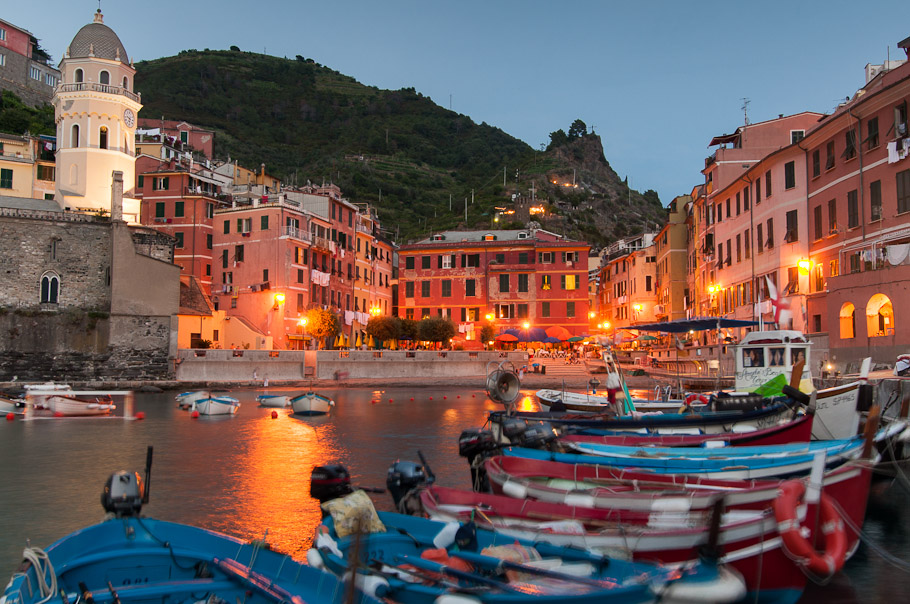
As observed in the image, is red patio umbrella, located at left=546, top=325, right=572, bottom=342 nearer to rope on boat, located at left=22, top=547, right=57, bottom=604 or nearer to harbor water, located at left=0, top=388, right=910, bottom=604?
harbor water, located at left=0, top=388, right=910, bottom=604

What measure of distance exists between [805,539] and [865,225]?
1068 inches

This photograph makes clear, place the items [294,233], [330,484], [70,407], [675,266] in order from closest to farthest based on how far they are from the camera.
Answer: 1. [330,484]
2. [70,407]
3. [294,233]
4. [675,266]

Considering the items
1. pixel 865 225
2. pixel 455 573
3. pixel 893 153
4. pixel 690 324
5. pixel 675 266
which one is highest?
pixel 893 153

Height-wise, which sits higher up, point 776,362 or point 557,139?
point 557,139

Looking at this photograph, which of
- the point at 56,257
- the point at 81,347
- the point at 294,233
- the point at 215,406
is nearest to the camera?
the point at 215,406

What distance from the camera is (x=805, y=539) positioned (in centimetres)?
723

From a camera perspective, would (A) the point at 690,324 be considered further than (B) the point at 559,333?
No

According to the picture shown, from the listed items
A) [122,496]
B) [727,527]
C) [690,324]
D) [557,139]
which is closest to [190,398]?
[690,324]

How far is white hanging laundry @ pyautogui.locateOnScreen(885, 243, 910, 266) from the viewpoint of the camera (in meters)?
26.1

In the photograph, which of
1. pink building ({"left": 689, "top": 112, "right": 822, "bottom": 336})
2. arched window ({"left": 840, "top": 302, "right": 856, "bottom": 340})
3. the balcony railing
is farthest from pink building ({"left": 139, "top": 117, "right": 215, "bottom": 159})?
arched window ({"left": 840, "top": 302, "right": 856, "bottom": 340})

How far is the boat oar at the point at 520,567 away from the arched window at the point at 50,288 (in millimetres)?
49388

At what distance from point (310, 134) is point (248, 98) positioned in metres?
19.2

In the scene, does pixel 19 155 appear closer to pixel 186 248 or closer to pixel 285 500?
pixel 186 248

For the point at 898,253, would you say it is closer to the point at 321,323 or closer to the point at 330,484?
the point at 330,484
